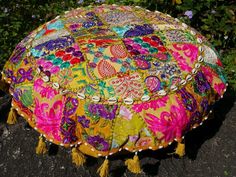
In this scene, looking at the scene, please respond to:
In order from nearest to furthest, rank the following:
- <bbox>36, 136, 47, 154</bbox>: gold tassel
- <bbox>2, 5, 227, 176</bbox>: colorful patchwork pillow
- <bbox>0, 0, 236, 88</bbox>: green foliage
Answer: <bbox>2, 5, 227, 176</bbox>: colorful patchwork pillow → <bbox>36, 136, 47, 154</bbox>: gold tassel → <bbox>0, 0, 236, 88</bbox>: green foliage

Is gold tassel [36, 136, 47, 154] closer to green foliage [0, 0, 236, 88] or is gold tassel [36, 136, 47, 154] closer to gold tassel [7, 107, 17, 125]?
gold tassel [7, 107, 17, 125]

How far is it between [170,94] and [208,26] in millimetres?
2038

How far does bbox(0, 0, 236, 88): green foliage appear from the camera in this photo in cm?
465

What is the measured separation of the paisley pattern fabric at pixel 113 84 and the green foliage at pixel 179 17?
1.31 meters

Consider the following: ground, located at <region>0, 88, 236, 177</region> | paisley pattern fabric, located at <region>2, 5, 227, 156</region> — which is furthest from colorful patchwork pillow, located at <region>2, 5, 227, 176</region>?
ground, located at <region>0, 88, 236, 177</region>

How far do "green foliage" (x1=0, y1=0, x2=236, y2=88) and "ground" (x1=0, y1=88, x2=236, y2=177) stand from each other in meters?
1.01

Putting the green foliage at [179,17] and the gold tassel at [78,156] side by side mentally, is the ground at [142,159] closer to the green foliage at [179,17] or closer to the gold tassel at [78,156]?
the gold tassel at [78,156]

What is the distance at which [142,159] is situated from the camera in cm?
348

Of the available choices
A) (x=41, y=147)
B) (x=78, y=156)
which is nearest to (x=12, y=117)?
(x=41, y=147)

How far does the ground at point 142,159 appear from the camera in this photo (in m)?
3.41

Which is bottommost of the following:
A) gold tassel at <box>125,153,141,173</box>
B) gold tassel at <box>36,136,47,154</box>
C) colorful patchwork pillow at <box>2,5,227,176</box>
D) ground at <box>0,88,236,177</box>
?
ground at <box>0,88,236,177</box>

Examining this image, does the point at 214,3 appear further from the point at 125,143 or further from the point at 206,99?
the point at 125,143

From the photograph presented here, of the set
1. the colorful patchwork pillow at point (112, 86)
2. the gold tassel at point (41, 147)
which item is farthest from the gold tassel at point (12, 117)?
the gold tassel at point (41, 147)

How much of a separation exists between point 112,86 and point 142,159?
32.6 inches
